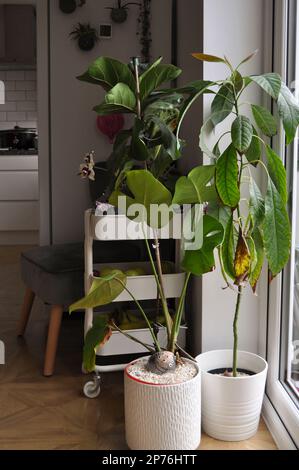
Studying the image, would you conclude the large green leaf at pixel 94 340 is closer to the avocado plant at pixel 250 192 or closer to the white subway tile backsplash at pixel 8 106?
the avocado plant at pixel 250 192

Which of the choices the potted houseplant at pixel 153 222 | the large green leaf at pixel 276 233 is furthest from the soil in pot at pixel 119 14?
the large green leaf at pixel 276 233

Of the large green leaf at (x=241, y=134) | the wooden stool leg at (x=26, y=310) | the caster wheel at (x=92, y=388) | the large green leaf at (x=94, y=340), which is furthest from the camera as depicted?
the wooden stool leg at (x=26, y=310)

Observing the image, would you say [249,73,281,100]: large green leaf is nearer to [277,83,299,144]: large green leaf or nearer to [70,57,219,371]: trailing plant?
[277,83,299,144]: large green leaf

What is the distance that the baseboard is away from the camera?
1.93m

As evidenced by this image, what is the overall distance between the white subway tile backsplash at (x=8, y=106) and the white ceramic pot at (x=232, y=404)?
16.8ft

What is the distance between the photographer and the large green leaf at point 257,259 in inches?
73.7

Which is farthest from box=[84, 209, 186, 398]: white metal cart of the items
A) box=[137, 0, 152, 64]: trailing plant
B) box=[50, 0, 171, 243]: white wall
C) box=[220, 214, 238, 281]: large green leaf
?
box=[137, 0, 152, 64]: trailing plant

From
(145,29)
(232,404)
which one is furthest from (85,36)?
(232,404)

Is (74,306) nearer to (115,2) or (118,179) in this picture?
(118,179)

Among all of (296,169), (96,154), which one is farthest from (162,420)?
(96,154)

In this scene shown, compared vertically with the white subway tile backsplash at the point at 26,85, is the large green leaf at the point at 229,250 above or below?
below

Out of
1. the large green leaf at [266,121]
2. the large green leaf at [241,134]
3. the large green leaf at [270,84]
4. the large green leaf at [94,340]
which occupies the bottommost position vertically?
the large green leaf at [94,340]

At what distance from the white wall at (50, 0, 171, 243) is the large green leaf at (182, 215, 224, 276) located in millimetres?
1693

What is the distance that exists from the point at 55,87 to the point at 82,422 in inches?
75.8
